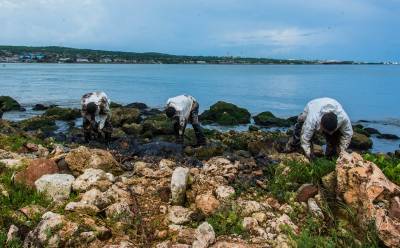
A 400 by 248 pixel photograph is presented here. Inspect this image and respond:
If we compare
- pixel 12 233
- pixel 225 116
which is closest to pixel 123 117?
pixel 225 116

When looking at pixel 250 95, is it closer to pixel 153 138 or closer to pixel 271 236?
pixel 153 138

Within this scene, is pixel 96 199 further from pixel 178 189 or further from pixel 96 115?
pixel 96 115

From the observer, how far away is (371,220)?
20.2 ft

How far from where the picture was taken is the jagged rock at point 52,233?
235 inches

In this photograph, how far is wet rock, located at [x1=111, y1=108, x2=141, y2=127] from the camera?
2419 centimetres

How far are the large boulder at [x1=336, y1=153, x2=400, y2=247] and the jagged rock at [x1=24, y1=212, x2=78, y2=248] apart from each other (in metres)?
3.72

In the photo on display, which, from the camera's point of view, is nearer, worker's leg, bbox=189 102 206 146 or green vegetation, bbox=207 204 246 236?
green vegetation, bbox=207 204 246 236

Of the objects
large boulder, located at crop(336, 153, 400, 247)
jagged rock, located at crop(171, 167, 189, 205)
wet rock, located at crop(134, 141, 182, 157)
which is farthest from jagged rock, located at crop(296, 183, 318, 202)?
wet rock, located at crop(134, 141, 182, 157)

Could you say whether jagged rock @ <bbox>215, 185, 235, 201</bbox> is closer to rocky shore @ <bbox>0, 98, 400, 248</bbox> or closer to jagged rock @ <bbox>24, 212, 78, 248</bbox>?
rocky shore @ <bbox>0, 98, 400, 248</bbox>

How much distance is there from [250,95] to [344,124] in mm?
42540

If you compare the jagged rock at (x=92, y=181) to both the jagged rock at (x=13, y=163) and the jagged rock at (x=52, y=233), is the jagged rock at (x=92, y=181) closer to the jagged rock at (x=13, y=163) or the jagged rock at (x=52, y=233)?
the jagged rock at (x=52, y=233)

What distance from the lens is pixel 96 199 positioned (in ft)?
23.0

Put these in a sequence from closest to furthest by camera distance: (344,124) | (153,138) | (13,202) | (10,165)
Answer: (13,202), (10,165), (344,124), (153,138)

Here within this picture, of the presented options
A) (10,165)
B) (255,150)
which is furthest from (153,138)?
(10,165)
